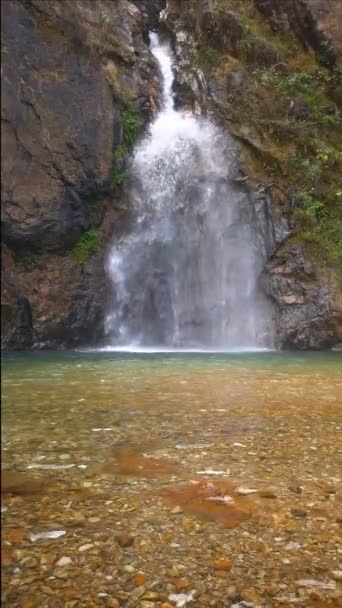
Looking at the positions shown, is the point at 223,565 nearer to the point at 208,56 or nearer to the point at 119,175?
the point at 119,175

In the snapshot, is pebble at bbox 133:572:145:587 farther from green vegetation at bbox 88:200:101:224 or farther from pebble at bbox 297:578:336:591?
green vegetation at bbox 88:200:101:224

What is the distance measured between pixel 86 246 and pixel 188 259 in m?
3.49

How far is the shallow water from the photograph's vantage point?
212 cm

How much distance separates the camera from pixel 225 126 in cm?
1781

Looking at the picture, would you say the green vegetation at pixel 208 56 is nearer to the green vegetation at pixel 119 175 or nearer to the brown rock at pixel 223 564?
the green vegetation at pixel 119 175

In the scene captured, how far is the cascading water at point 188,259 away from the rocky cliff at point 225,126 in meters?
0.55

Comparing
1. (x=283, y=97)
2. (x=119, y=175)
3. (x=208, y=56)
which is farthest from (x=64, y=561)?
(x=208, y=56)

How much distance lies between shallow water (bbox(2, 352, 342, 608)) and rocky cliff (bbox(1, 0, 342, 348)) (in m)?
9.19

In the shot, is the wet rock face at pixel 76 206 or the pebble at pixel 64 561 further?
the wet rock face at pixel 76 206

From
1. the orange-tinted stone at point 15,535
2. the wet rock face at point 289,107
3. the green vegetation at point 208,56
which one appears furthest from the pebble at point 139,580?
the green vegetation at point 208,56

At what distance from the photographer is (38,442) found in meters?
4.01

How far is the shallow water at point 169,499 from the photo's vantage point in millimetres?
2121

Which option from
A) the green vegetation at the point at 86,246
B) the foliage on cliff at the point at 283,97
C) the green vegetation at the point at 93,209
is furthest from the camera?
the foliage on cliff at the point at 283,97

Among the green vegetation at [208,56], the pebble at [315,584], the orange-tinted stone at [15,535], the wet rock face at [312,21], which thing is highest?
the wet rock face at [312,21]
